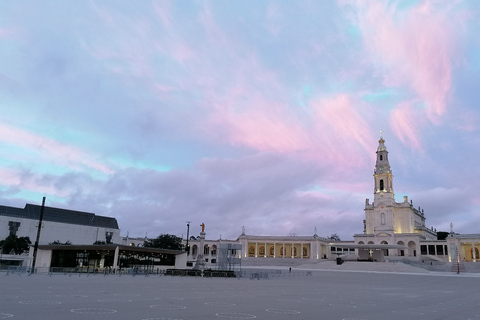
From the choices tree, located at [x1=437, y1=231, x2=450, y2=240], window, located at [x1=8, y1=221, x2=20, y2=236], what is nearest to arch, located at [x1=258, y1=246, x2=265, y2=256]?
window, located at [x1=8, y1=221, x2=20, y2=236]

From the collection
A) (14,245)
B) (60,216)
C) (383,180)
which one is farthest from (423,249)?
(60,216)

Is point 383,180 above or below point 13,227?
above

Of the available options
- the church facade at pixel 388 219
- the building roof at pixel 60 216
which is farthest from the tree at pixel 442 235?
the building roof at pixel 60 216

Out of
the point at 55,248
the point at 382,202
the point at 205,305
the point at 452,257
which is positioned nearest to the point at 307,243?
the point at 382,202

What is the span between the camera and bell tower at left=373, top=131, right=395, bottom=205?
13300cm

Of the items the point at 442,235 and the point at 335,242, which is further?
the point at 442,235

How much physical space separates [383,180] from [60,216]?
113577 mm

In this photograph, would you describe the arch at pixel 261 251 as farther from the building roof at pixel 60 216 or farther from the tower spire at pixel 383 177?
the building roof at pixel 60 216

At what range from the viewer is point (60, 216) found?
5551 inches

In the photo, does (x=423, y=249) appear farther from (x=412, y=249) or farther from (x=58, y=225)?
(x=58, y=225)

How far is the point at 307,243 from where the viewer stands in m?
123

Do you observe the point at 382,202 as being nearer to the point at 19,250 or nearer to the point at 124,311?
the point at 19,250

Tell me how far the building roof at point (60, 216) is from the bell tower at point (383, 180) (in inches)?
3943

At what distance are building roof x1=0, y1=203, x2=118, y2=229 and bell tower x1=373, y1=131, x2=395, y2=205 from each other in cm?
10015
